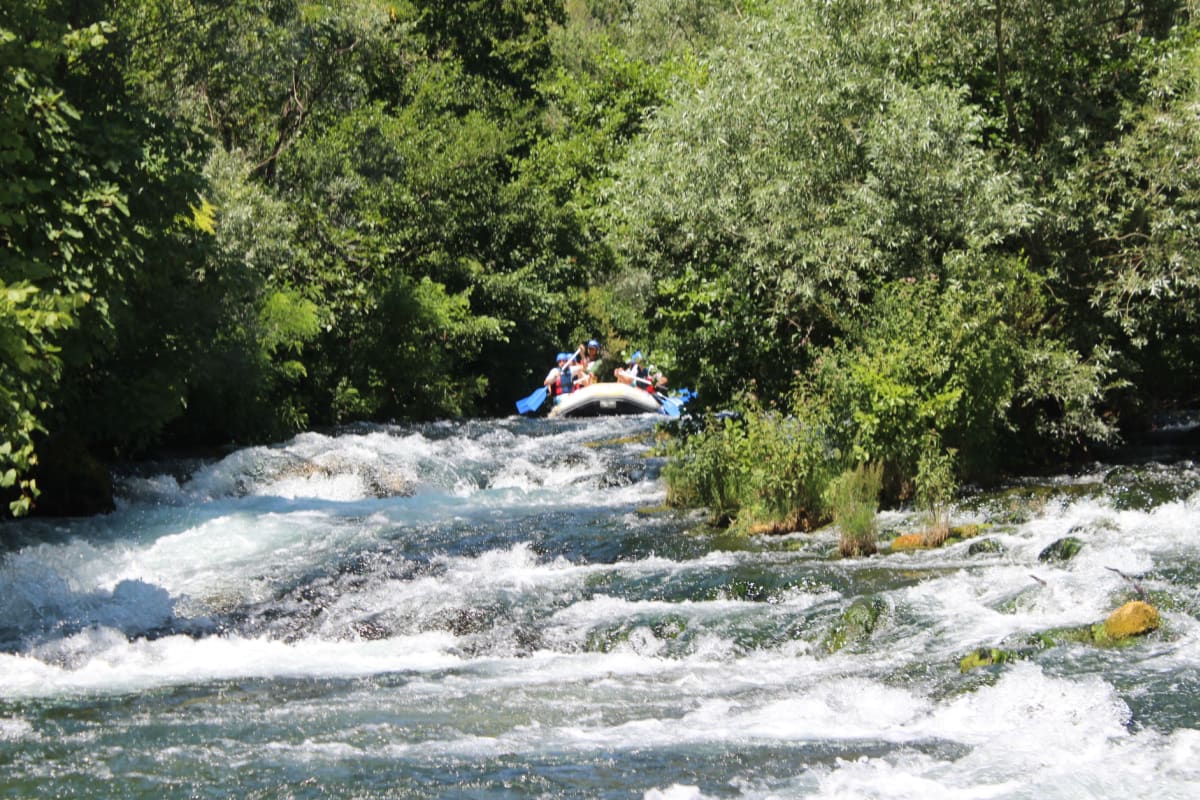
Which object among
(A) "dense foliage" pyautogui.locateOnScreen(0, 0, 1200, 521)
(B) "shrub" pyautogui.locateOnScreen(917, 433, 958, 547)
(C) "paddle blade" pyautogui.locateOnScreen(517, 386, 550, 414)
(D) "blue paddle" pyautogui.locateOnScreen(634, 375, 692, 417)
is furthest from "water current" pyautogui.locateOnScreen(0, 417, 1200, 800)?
(C) "paddle blade" pyautogui.locateOnScreen(517, 386, 550, 414)

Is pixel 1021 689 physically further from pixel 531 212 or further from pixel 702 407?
pixel 531 212

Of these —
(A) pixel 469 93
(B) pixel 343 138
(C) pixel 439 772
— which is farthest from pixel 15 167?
(A) pixel 469 93

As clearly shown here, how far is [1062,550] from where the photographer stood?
11711 mm

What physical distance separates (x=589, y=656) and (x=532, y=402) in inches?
883

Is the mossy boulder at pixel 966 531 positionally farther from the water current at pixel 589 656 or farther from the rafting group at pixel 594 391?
the rafting group at pixel 594 391

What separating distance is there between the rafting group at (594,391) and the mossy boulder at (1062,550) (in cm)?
1722

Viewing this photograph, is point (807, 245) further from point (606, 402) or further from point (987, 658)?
point (606, 402)

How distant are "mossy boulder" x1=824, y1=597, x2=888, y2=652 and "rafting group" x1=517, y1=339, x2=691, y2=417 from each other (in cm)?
1829

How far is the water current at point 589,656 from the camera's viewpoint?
7527 mm

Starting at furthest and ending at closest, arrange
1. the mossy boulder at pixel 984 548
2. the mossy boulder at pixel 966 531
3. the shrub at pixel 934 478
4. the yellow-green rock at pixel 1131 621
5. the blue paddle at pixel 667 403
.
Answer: the blue paddle at pixel 667 403 < the shrub at pixel 934 478 < the mossy boulder at pixel 966 531 < the mossy boulder at pixel 984 548 < the yellow-green rock at pixel 1131 621

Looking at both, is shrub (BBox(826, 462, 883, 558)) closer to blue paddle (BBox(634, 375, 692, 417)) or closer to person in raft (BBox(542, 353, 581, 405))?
blue paddle (BBox(634, 375, 692, 417))

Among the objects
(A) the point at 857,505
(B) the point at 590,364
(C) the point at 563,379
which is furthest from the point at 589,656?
(B) the point at 590,364

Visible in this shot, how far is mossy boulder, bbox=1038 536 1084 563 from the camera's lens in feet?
38.2

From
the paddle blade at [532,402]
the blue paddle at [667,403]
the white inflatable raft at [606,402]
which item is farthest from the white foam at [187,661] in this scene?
the paddle blade at [532,402]
